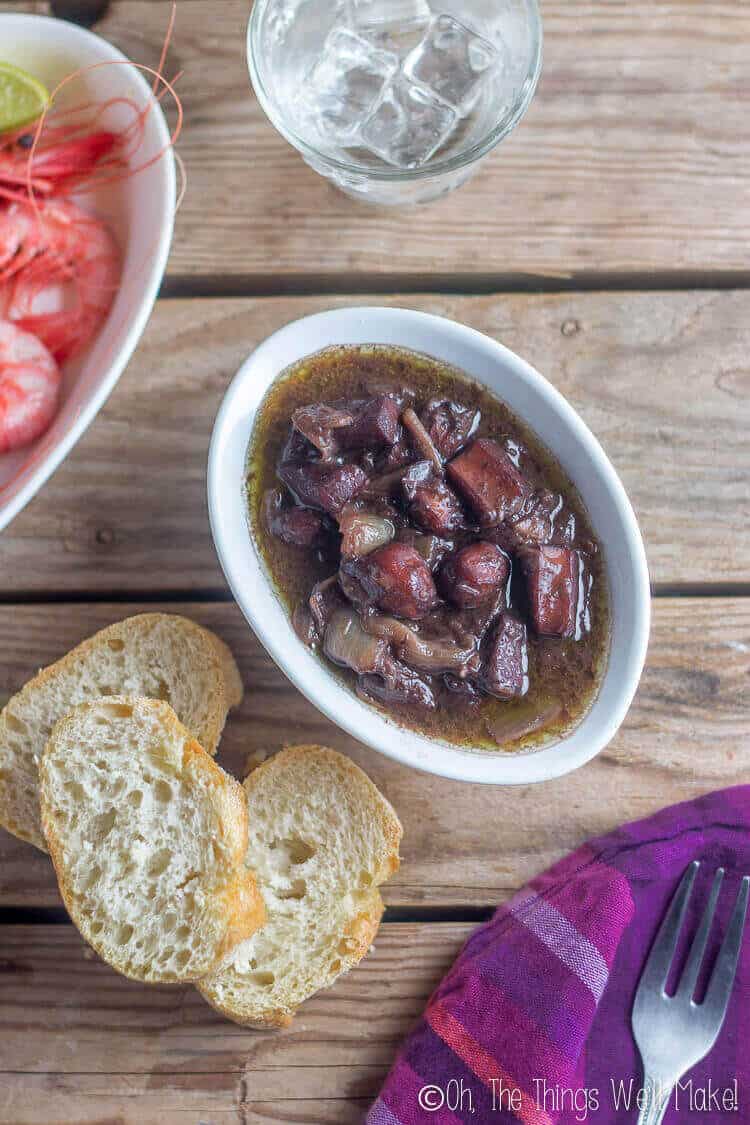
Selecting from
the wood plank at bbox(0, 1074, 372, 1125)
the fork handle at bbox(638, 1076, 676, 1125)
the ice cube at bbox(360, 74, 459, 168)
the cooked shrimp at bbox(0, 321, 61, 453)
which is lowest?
the wood plank at bbox(0, 1074, 372, 1125)

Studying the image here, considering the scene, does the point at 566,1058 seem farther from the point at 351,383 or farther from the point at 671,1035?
the point at 351,383

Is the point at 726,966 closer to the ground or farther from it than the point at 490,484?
closer to the ground

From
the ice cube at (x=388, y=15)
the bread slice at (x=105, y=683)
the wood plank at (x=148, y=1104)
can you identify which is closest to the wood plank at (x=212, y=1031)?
the wood plank at (x=148, y=1104)

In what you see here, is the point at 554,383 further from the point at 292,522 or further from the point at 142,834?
the point at 142,834

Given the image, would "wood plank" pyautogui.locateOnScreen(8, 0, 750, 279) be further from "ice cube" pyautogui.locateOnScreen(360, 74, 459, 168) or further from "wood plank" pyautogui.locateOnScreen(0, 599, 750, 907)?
"wood plank" pyautogui.locateOnScreen(0, 599, 750, 907)

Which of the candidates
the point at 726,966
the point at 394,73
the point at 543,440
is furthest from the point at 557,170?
the point at 726,966

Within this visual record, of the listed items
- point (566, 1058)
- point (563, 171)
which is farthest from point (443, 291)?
point (566, 1058)

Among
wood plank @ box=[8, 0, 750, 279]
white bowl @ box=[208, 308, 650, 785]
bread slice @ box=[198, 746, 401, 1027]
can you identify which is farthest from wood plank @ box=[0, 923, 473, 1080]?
wood plank @ box=[8, 0, 750, 279]
